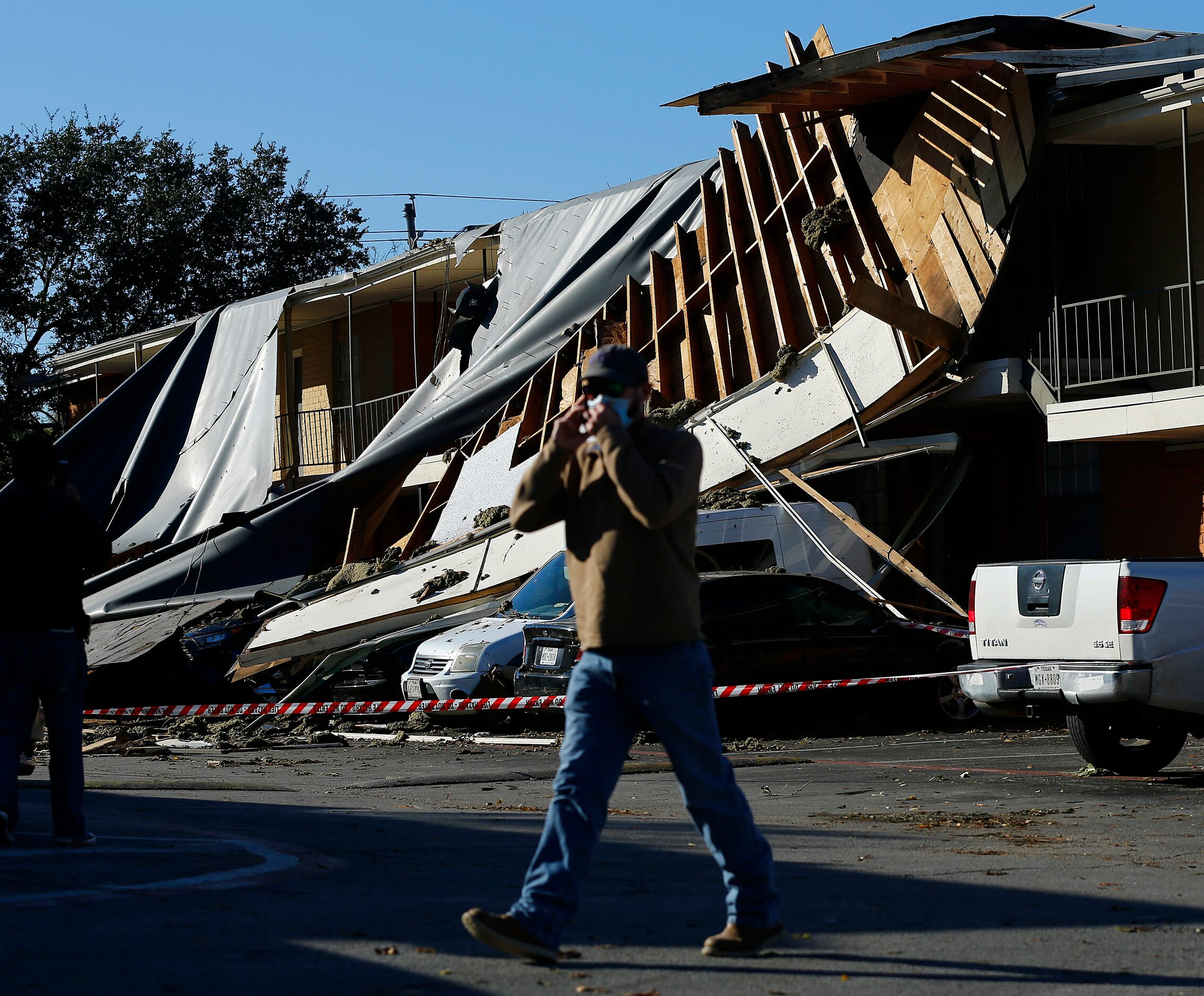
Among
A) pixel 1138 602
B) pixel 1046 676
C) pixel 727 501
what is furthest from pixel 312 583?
pixel 1138 602

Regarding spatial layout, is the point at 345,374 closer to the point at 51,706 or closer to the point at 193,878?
the point at 51,706

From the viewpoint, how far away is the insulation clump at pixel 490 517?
1962cm

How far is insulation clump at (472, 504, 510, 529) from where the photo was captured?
1962 centimetres

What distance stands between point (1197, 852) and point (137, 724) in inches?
491

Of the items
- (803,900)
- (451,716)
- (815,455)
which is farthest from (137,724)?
(803,900)

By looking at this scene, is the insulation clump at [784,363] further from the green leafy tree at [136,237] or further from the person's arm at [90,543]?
the green leafy tree at [136,237]

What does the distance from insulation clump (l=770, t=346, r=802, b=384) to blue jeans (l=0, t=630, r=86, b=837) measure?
1250cm

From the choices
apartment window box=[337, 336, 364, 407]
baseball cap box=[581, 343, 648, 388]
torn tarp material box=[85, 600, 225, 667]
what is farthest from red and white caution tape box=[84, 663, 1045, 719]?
apartment window box=[337, 336, 364, 407]

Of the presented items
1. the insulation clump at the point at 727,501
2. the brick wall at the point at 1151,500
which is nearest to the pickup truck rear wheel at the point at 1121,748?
the insulation clump at the point at 727,501

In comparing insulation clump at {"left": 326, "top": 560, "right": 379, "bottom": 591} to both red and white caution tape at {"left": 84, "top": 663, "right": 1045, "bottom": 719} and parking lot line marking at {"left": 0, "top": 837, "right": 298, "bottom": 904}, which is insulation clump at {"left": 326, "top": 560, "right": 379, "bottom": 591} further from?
parking lot line marking at {"left": 0, "top": 837, "right": 298, "bottom": 904}

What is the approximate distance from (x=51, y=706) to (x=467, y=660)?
7434 mm

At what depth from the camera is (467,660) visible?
47.3 ft

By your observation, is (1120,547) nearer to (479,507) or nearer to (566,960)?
(479,507)

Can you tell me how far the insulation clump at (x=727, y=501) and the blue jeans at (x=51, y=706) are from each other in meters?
10.5
